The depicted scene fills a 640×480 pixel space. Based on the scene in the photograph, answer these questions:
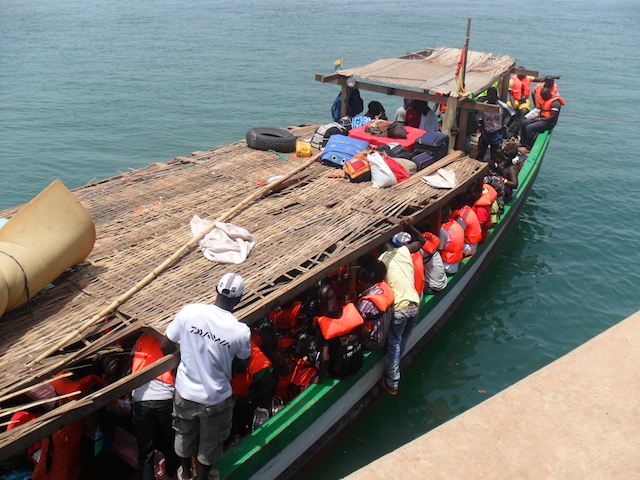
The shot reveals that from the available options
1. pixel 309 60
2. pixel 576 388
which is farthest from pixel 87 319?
pixel 309 60

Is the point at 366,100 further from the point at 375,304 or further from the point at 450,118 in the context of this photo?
the point at 375,304

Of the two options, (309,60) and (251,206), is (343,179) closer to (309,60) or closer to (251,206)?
(251,206)

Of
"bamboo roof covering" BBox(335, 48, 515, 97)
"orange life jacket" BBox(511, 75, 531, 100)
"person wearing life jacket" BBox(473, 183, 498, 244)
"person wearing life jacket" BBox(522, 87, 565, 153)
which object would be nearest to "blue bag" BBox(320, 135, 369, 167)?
"bamboo roof covering" BBox(335, 48, 515, 97)

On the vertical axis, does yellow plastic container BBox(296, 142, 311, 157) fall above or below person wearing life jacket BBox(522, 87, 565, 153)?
above

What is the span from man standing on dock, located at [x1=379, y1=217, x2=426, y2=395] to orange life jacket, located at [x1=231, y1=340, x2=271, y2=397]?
1.87 m

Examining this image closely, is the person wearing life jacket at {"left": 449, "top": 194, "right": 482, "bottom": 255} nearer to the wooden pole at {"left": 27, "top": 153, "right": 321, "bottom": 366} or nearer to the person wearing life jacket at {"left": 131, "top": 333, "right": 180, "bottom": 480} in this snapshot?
the wooden pole at {"left": 27, "top": 153, "right": 321, "bottom": 366}

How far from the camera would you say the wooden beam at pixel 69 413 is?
355cm

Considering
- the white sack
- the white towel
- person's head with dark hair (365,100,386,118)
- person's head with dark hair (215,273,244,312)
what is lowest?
person's head with dark hair (365,100,386,118)

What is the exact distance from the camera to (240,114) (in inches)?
843

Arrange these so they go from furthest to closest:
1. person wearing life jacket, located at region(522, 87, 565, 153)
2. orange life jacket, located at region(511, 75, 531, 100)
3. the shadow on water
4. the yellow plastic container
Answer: orange life jacket, located at region(511, 75, 531, 100) → person wearing life jacket, located at region(522, 87, 565, 153) → the yellow plastic container → the shadow on water

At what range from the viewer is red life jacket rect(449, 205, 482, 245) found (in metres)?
8.27

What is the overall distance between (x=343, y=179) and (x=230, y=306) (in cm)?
407

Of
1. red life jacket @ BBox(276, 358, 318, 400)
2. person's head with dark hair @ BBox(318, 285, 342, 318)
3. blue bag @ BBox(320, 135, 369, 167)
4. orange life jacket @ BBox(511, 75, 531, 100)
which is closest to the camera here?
person's head with dark hair @ BBox(318, 285, 342, 318)

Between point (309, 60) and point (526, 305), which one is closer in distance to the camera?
point (526, 305)
